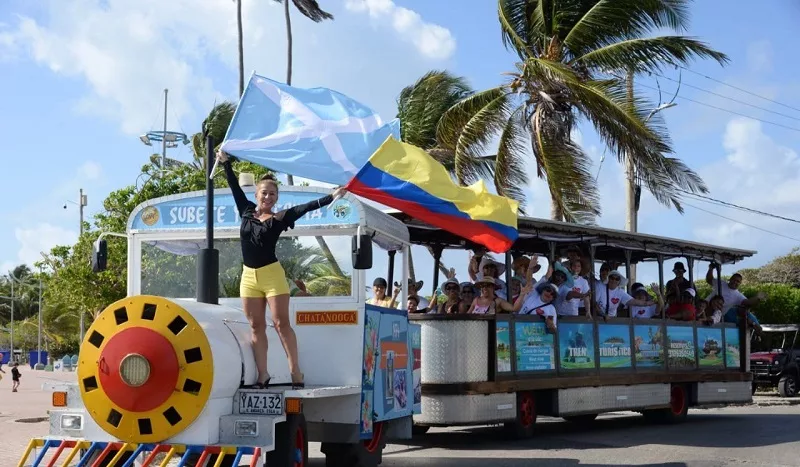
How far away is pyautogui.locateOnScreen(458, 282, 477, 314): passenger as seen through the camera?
1387cm

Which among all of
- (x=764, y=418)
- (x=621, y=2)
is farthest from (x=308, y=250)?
(x=621, y=2)

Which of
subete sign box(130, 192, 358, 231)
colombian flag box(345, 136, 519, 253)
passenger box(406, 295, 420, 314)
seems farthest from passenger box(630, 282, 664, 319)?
subete sign box(130, 192, 358, 231)

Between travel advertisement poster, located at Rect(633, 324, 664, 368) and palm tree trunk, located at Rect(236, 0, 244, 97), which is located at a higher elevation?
palm tree trunk, located at Rect(236, 0, 244, 97)

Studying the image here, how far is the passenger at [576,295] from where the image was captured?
14.6 m

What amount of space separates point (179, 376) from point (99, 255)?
2257 mm

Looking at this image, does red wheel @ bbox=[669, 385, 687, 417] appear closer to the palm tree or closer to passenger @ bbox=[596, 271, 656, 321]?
passenger @ bbox=[596, 271, 656, 321]

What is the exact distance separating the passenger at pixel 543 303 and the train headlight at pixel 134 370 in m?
7.15

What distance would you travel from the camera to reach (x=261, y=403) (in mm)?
8016

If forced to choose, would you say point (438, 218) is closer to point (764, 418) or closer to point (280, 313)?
point (280, 313)

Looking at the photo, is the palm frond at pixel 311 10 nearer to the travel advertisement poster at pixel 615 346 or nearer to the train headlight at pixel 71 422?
the travel advertisement poster at pixel 615 346

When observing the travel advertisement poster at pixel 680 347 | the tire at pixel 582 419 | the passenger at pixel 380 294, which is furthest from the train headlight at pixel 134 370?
the tire at pixel 582 419

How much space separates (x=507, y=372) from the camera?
13.4m

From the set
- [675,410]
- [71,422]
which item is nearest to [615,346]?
[675,410]

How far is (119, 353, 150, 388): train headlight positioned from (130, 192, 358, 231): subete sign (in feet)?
6.78
